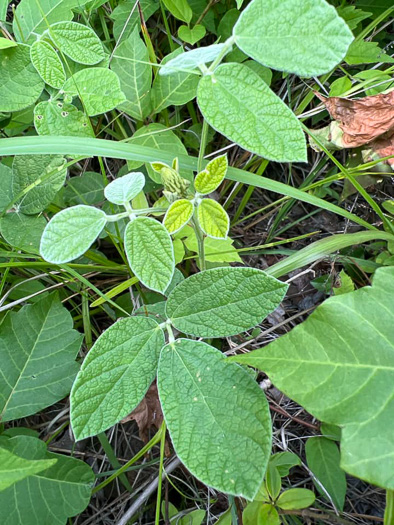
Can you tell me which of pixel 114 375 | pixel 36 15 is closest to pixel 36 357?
pixel 114 375

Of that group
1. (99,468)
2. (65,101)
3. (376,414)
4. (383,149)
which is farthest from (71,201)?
(376,414)

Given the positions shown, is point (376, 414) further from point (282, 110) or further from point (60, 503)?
point (60, 503)

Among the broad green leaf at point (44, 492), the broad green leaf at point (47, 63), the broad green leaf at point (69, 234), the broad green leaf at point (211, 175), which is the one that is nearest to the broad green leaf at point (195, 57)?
the broad green leaf at point (211, 175)

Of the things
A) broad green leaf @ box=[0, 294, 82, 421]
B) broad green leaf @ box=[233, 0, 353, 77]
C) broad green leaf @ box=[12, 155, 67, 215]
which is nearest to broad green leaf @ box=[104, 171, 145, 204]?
broad green leaf @ box=[233, 0, 353, 77]

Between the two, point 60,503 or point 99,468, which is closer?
point 60,503

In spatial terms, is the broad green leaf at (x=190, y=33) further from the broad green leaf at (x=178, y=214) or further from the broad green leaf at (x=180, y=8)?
the broad green leaf at (x=178, y=214)

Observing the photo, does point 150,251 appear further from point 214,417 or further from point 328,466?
point 328,466
